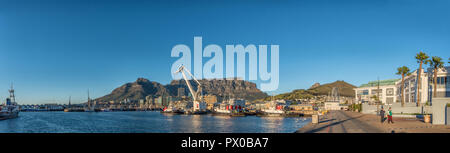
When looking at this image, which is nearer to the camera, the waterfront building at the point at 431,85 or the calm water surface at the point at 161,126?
the calm water surface at the point at 161,126

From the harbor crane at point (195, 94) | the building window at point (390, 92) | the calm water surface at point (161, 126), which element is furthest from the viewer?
the harbor crane at point (195, 94)

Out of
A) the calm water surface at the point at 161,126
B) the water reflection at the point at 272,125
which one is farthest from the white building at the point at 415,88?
the water reflection at the point at 272,125

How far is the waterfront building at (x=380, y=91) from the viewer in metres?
97.2

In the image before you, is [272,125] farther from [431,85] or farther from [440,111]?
[440,111]

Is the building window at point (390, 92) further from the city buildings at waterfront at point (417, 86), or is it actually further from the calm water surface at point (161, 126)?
the calm water surface at point (161, 126)

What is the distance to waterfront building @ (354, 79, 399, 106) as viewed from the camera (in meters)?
97.2

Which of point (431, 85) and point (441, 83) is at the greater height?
point (441, 83)

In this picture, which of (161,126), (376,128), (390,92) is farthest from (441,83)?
(161,126)

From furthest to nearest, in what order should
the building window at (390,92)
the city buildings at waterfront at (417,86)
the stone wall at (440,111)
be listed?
the building window at (390,92), the city buildings at waterfront at (417,86), the stone wall at (440,111)

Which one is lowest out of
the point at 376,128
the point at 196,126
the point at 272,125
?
the point at 196,126

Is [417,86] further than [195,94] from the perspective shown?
No

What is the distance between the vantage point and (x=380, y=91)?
102m
